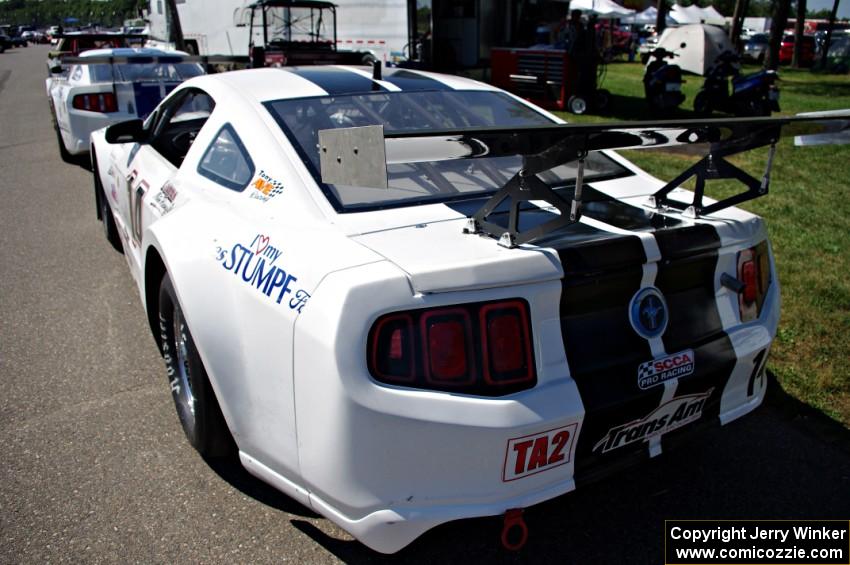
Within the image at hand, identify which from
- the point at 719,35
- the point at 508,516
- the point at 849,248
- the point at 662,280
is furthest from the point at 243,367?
the point at 719,35

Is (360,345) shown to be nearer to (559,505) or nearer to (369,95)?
(559,505)

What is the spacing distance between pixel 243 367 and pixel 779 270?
3.94 metres

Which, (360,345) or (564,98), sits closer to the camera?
(360,345)

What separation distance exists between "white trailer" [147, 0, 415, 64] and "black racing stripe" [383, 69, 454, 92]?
40.1ft

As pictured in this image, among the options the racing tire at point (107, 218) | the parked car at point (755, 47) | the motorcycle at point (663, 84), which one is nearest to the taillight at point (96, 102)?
the racing tire at point (107, 218)

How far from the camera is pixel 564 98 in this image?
13.1 m

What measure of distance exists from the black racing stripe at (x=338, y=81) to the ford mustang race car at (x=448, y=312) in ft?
0.87

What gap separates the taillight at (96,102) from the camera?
770 centimetres

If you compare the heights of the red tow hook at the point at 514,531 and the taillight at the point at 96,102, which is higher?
the taillight at the point at 96,102

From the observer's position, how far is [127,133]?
3.82 metres

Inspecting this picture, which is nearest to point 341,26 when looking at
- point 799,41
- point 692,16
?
point 799,41

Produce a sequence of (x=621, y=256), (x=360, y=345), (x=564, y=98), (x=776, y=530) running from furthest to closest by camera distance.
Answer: (x=564, y=98) < (x=776, y=530) < (x=621, y=256) < (x=360, y=345)

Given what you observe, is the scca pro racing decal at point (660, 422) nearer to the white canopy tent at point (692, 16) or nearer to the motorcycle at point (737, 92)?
the motorcycle at point (737, 92)

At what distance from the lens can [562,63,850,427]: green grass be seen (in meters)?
3.46
